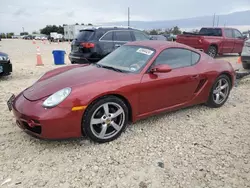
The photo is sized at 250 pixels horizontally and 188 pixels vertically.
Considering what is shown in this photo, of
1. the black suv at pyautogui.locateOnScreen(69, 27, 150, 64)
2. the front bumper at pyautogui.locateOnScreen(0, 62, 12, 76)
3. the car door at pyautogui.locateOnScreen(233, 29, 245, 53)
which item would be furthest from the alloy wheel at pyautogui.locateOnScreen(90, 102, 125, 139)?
the car door at pyautogui.locateOnScreen(233, 29, 245, 53)

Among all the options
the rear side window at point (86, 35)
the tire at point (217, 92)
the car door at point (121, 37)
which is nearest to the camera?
the tire at point (217, 92)

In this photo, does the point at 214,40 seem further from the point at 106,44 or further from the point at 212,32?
the point at 106,44

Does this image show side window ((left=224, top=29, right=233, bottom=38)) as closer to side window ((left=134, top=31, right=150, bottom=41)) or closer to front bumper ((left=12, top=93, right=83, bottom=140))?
side window ((left=134, top=31, right=150, bottom=41))

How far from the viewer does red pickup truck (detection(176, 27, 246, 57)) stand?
11.6 metres

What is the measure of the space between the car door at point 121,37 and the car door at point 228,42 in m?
6.42

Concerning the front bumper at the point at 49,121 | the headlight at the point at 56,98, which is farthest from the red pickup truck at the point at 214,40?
the front bumper at the point at 49,121

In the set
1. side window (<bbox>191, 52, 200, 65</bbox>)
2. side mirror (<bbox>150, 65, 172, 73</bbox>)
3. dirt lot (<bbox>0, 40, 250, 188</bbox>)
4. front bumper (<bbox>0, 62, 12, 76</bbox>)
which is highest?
side window (<bbox>191, 52, 200, 65</bbox>)

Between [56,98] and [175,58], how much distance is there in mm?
2173

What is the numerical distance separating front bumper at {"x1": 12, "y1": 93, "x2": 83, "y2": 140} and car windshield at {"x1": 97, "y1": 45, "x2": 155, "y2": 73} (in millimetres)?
1137

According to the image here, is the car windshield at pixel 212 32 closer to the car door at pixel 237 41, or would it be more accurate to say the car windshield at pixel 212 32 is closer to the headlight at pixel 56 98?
the car door at pixel 237 41

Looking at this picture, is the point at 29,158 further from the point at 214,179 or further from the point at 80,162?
the point at 214,179

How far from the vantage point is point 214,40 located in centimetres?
1195

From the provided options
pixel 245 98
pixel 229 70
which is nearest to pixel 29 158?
pixel 229 70

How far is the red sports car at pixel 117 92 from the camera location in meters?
2.93
